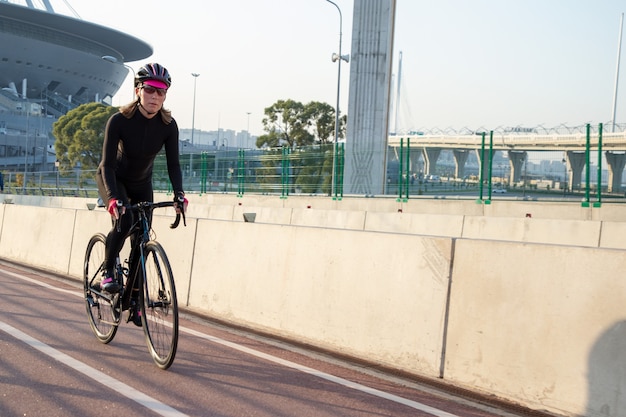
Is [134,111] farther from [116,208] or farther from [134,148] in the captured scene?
[116,208]

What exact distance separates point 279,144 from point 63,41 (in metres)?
107

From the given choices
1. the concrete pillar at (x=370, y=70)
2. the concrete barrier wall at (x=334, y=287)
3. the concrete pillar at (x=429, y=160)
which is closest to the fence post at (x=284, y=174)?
the concrete pillar at (x=370, y=70)

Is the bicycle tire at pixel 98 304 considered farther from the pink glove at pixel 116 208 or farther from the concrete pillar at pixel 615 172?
the concrete pillar at pixel 615 172

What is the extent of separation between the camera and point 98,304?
263 inches

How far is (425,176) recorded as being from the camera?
22766 mm

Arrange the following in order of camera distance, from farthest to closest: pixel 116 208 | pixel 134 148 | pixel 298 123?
pixel 298 123
pixel 134 148
pixel 116 208

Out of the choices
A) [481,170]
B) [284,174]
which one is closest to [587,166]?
[481,170]

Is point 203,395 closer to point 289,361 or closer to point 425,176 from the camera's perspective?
point 289,361

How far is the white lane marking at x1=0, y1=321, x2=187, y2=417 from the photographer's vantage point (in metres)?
4.62

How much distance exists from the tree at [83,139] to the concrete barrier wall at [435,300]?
7153 centimetres

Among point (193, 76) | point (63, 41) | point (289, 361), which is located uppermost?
point (63, 41)

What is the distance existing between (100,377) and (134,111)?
6.49 feet

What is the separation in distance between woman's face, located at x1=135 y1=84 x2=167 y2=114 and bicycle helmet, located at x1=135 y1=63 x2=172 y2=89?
4 centimetres

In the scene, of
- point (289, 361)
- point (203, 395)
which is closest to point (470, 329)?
point (289, 361)
